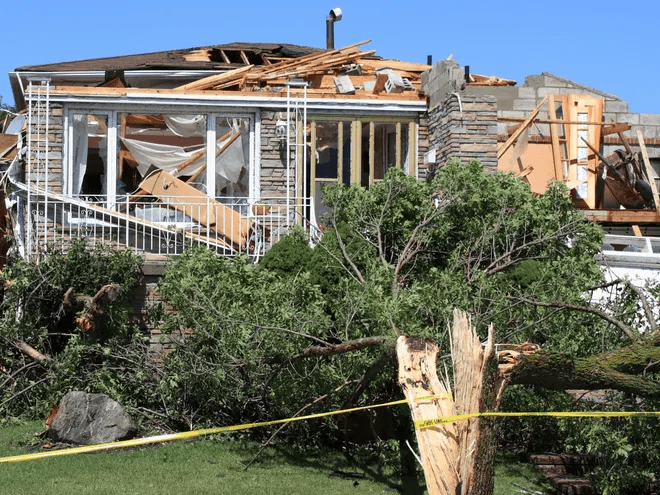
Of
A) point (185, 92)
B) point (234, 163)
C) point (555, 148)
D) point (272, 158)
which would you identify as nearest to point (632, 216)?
point (555, 148)

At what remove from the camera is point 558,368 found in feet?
22.7

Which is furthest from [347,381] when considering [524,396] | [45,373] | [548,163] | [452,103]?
[548,163]

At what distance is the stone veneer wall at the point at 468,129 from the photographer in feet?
45.3

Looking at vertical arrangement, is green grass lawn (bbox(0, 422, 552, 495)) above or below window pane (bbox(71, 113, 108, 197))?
below

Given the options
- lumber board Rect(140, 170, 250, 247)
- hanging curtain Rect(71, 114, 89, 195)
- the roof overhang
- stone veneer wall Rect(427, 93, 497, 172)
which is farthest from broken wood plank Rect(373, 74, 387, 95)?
hanging curtain Rect(71, 114, 89, 195)

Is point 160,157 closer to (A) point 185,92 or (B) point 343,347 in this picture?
(A) point 185,92

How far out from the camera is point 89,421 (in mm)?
10094

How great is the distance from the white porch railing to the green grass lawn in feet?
11.3

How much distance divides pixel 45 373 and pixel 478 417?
269 inches

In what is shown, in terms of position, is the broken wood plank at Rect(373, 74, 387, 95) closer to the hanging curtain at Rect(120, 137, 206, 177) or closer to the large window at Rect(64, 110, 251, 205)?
the large window at Rect(64, 110, 251, 205)

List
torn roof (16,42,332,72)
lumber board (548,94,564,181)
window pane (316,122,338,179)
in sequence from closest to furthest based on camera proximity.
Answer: window pane (316,122,338,179) < torn roof (16,42,332,72) < lumber board (548,94,564,181)

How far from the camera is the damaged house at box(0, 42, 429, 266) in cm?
1341

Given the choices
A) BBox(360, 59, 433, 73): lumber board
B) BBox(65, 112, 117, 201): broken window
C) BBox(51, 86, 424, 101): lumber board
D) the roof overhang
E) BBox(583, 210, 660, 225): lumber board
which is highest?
BBox(360, 59, 433, 73): lumber board

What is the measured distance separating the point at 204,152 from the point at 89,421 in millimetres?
5783
